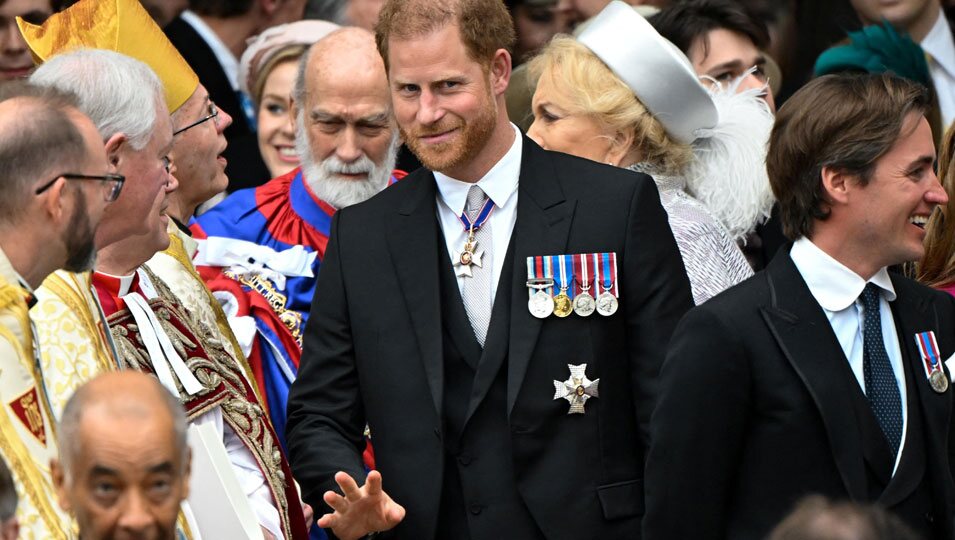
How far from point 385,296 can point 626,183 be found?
0.70m

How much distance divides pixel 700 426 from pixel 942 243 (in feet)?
4.57

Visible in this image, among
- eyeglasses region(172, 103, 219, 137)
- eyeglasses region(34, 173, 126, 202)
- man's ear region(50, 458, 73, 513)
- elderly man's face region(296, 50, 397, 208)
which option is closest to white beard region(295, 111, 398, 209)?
elderly man's face region(296, 50, 397, 208)

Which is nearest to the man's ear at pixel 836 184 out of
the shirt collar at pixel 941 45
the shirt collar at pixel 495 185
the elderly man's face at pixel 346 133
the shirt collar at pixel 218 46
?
the shirt collar at pixel 495 185

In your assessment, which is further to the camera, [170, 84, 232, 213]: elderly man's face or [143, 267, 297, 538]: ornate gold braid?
[170, 84, 232, 213]: elderly man's face

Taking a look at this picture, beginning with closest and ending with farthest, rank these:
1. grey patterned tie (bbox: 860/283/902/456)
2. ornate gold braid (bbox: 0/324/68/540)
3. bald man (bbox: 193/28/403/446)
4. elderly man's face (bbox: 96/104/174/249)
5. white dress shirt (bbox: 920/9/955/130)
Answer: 1. ornate gold braid (bbox: 0/324/68/540)
2. grey patterned tie (bbox: 860/283/902/456)
3. elderly man's face (bbox: 96/104/174/249)
4. bald man (bbox: 193/28/403/446)
5. white dress shirt (bbox: 920/9/955/130)

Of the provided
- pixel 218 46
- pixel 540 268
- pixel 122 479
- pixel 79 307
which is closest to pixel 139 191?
pixel 79 307

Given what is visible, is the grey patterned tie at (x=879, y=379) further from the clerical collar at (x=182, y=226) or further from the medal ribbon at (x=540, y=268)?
the clerical collar at (x=182, y=226)

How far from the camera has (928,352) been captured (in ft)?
13.9

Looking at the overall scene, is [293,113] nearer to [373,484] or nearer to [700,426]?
[373,484]

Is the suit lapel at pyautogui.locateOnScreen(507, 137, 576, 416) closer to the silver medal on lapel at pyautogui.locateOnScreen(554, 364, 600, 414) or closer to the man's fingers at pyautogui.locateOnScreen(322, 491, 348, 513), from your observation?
the silver medal on lapel at pyautogui.locateOnScreen(554, 364, 600, 414)

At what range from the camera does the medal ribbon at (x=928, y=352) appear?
166 inches

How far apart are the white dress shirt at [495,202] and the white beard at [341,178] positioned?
1.35m

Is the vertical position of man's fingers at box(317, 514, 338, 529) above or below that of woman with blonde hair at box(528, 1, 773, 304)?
below

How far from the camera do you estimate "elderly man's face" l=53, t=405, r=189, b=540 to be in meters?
3.33
